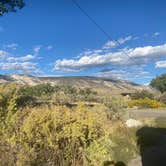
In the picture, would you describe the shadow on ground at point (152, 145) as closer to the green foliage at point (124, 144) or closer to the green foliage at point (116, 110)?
the green foliage at point (124, 144)

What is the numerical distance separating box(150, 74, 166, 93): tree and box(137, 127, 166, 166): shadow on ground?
5685 centimetres

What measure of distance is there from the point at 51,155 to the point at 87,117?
1.43 meters

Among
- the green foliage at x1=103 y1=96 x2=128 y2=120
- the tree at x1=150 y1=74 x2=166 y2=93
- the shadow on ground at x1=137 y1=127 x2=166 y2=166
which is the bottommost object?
the shadow on ground at x1=137 y1=127 x2=166 y2=166

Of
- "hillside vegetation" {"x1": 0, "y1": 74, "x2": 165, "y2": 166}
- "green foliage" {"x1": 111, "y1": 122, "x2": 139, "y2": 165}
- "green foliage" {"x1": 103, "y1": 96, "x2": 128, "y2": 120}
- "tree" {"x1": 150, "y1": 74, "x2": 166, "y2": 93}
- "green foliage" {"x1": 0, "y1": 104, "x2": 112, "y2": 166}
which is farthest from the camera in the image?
"tree" {"x1": 150, "y1": 74, "x2": 166, "y2": 93}

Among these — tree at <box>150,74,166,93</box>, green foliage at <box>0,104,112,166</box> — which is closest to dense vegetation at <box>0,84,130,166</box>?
green foliage at <box>0,104,112,166</box>

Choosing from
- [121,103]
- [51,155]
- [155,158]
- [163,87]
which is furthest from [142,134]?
[163,87]

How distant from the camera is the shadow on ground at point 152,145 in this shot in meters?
11.5

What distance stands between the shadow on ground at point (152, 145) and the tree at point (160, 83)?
187 feet

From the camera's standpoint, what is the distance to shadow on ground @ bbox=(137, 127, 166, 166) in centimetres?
1150

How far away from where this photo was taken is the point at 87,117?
10.2 m

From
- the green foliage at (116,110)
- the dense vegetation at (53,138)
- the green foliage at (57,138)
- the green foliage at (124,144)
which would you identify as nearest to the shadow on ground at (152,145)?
the green foliage at (124,144)

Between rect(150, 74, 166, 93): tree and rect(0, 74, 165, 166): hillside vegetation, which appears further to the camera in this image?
rect(150, 74, 166, 93): tree

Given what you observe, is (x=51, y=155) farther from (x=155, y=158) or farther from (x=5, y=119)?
(x=155, y=158)

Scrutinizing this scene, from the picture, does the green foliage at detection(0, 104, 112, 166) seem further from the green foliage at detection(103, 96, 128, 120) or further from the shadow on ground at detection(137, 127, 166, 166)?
the green foliage at detection(103, 96, 128, 120)
